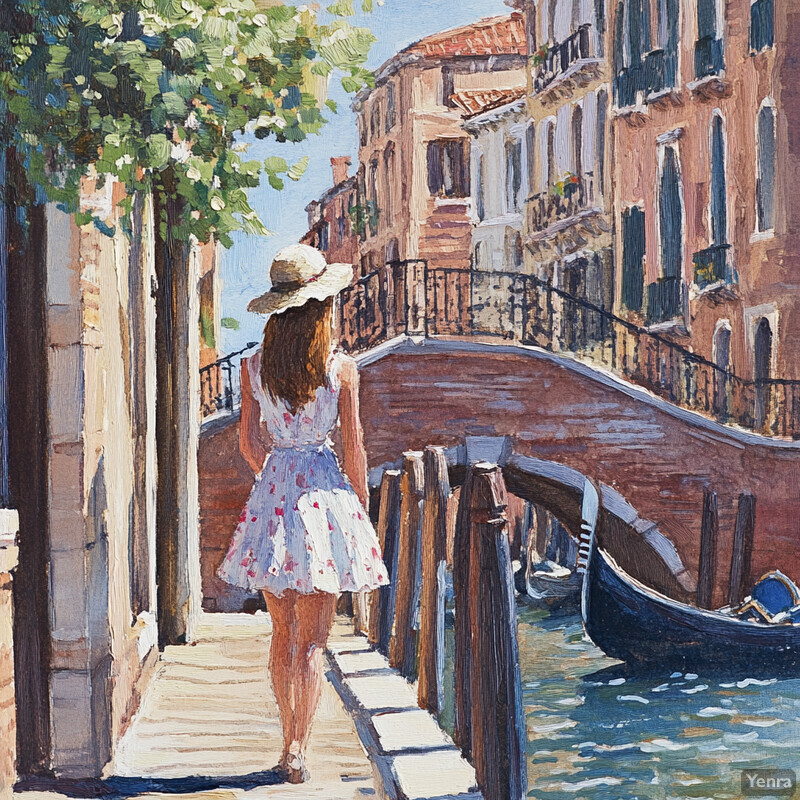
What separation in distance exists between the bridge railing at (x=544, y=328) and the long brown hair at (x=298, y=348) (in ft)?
19.5

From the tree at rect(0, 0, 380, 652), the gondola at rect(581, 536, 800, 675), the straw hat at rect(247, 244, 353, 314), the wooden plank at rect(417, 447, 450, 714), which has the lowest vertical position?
the gondola at rect(581, 536, 800, 675)

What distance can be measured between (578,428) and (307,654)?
6071 mm

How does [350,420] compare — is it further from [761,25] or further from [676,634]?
[761,25]

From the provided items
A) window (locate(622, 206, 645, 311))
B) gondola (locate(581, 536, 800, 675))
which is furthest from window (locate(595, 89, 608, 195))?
gondola (locate(581, 536, 800, 675))

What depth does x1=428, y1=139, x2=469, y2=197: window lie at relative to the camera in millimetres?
14289

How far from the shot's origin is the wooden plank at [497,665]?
2600 mm

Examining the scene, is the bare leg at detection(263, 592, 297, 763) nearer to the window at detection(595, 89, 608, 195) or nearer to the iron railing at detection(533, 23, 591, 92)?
the window at detection(595, 89, 608, 195)

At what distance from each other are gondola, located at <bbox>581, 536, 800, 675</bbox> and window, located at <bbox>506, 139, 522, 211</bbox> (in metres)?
6.88

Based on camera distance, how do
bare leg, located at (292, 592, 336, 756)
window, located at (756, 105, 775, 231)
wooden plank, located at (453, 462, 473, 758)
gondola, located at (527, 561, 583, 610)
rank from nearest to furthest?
bare leg, located at (292, 592, 336, 756)
wooden plank, located at (453, 462, 473, 758)
window, located at (756, 105, 775, 231)
gondola, located at (527, 561, 583, 610)

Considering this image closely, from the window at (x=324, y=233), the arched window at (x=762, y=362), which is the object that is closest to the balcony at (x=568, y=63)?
the arched window at (x=762, y=362)

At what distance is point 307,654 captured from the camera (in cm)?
250

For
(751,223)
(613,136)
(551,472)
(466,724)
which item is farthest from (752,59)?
(466,724)

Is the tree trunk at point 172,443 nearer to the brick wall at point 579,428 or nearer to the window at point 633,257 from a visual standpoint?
the brick wall at point 579,428

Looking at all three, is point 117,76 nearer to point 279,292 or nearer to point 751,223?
point 279,292
